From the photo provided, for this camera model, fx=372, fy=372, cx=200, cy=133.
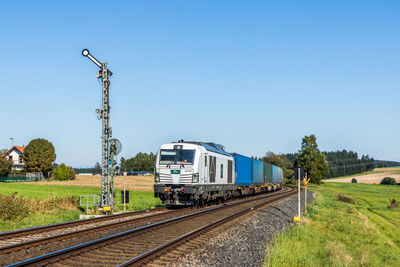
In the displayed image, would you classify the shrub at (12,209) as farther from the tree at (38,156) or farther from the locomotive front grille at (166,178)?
the tree at (38,156)

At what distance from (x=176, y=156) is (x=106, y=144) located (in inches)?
141

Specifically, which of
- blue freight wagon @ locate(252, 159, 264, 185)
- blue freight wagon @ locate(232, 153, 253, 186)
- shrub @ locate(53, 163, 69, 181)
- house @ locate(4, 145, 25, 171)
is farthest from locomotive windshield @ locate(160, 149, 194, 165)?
house @ locate(4, 145, 25, 171)

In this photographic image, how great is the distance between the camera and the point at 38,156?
3255 inches

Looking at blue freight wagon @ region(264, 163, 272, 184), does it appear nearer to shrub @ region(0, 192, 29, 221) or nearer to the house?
shrub @ region(0, 192, 29, 221)

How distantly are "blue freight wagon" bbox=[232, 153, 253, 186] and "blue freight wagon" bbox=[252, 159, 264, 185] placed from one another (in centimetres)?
140

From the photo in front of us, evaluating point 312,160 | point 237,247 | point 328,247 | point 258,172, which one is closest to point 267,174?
point 258,172

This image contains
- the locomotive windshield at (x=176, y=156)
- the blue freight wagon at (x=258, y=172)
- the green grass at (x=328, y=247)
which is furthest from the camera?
the blue freight wagon at (x=258, y=172)

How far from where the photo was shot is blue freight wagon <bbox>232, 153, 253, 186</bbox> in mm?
27408

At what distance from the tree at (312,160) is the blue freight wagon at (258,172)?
193ft

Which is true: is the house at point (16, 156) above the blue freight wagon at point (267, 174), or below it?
above

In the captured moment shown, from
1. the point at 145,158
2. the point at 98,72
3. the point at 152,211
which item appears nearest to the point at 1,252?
the point at 152,211

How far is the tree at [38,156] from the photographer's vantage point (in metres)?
82.2

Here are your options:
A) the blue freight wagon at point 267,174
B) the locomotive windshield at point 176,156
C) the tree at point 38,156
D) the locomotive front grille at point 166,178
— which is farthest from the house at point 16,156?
the locomotive front grille at point 166,178

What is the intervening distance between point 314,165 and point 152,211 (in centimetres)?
8070
